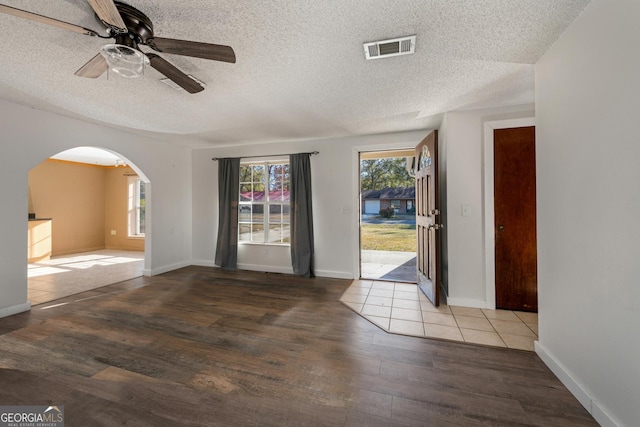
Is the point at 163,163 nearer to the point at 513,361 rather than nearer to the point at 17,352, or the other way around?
the point at 17,352

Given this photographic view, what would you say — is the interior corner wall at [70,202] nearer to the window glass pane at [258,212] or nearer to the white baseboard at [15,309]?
the white baseboard at [15,309]

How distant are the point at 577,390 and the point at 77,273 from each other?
6626 millimetres

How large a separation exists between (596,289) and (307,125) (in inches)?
130

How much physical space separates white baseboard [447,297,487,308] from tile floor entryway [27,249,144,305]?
4955 millimetres

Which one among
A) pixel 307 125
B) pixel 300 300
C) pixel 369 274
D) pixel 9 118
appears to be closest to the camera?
pixel 9 118

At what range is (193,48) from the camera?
59.7 inches

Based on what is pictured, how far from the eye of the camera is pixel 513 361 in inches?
77.2

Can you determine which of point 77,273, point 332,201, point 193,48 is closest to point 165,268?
point 77,273

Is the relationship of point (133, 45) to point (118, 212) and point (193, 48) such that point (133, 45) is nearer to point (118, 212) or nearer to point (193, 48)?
point (193, 48)

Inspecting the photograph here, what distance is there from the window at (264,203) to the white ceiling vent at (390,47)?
3036mm

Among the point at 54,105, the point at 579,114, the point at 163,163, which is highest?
the point at 54,105

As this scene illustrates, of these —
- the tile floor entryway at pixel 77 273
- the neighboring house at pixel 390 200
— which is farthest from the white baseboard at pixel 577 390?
the neighboring house at pixel 390 200

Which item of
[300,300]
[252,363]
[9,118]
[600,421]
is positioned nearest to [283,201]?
[300,300]

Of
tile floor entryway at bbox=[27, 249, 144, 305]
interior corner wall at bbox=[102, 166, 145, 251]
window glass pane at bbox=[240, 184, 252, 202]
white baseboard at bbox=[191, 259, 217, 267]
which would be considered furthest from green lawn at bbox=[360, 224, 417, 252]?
interior corner wall at bbox=[102, 166, 145, 251]
